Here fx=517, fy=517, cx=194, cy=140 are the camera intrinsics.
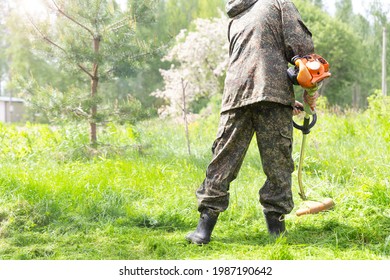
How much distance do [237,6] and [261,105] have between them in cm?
66

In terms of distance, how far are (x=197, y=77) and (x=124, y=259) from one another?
41.7ft

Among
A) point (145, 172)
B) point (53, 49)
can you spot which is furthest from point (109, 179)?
point (53, 49)

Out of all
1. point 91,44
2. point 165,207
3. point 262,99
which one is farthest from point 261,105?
point 91,44

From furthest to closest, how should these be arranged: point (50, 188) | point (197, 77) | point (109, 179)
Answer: point (197, 77) < point (109, 179) < point (50, 188)

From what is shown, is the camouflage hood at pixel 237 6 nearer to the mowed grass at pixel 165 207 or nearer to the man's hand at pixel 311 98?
the man's hand at pixel 311 98

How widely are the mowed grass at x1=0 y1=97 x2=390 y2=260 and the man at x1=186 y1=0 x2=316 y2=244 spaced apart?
24 centimetres

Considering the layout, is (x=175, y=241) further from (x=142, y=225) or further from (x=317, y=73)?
(x=317, y=73)

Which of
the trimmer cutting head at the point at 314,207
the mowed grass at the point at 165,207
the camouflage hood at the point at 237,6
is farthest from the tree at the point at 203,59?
the camouflage hood at the point at 237,6

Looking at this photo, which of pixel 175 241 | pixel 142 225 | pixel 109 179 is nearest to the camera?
pixel 175 241

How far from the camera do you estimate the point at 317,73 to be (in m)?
2.97

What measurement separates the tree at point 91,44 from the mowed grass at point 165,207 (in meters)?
0.57

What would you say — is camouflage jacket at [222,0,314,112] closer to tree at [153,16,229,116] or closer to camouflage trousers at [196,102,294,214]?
camouflage trousers at [196,102,294,214]

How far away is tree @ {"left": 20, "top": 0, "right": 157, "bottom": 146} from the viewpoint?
20.1ft

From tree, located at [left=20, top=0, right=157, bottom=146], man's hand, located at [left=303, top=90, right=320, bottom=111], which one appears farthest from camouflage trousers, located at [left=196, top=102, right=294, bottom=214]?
tree, located at [left=20, top=0, right=157, bottom=146]
